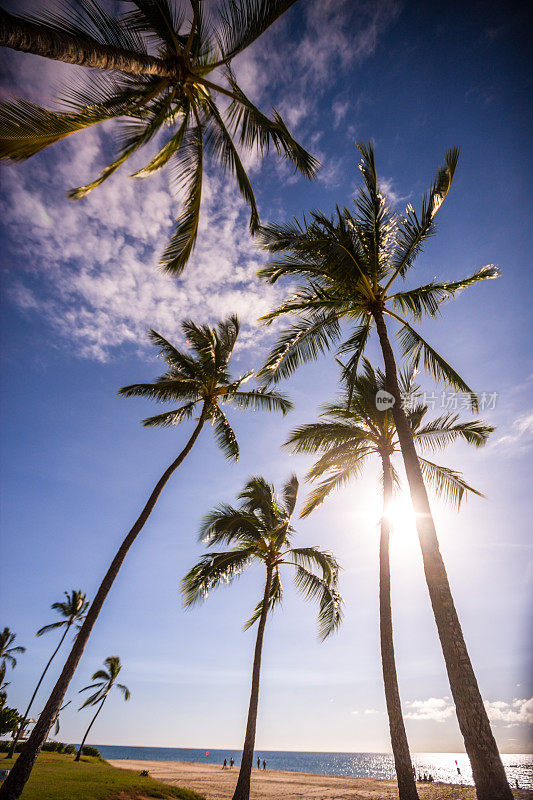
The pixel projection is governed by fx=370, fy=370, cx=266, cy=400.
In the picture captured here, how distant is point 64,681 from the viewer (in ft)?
26.3

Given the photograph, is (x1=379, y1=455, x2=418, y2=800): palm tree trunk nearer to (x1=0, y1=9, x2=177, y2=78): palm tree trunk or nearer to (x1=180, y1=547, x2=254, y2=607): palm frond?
(x1=180, y1=547, x2=254, y2=607): palm frond

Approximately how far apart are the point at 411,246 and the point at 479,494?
622cm

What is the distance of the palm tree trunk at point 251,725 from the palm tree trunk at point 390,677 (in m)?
3.98

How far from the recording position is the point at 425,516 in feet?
18.3

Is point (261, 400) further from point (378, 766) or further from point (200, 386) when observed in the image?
Result: point (378, 766)

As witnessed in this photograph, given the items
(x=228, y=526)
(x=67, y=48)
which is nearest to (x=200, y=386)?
(x=228, y=526)

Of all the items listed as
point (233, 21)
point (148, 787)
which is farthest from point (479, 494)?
point (148, 787)

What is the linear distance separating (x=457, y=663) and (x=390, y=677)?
4.89 m

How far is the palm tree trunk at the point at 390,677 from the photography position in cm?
751

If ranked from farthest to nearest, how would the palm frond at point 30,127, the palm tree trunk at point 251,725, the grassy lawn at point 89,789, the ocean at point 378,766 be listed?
the ocean at point 378,766 → the palm tree trunk at point 251,725 → the grassy lawn at point 89,789 → the palm frond at point 30,127

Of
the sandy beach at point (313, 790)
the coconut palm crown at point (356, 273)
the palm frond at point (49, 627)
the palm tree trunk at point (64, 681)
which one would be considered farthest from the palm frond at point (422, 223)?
the palm frond at point (49, 627)

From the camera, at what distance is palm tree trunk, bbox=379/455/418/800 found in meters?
7.51

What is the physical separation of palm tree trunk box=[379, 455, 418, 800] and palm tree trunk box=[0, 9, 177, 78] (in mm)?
10140

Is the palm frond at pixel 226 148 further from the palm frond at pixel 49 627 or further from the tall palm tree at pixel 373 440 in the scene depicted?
the palm frond at pixel 49 627
